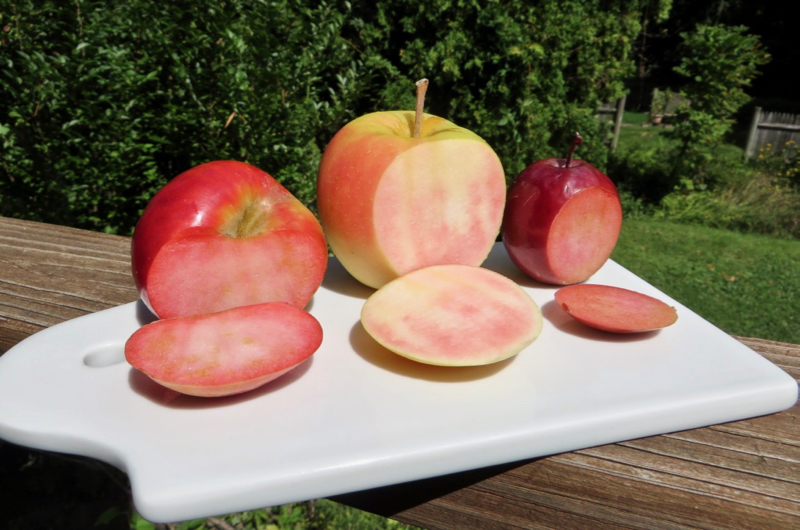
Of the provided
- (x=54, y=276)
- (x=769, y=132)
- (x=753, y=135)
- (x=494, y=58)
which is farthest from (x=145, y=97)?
(x=769, y=132)

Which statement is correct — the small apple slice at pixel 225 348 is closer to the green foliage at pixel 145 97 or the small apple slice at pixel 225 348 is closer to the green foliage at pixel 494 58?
the green foliage at pixel 145 97

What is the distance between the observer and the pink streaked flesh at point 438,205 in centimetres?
108

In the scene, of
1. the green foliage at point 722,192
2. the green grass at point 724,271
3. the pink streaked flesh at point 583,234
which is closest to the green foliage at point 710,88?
the green foliage at point 722,192

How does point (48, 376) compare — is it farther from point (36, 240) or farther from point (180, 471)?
point (36, 240)

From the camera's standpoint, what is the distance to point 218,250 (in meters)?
0.96

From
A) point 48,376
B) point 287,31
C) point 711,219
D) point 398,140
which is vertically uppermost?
point 287,31

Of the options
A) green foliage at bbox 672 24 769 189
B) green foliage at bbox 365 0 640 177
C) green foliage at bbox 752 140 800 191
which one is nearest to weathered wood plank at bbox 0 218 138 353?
green foliage at bbox 365 0 640 177

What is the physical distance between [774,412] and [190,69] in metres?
2.33

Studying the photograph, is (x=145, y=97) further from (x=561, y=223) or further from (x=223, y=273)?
(x=561, y=223)

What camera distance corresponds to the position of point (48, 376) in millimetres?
806

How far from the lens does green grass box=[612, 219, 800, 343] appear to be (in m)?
3.84

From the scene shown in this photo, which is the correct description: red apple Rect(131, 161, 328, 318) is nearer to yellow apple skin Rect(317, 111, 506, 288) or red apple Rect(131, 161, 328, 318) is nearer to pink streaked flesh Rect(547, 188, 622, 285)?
yellow apple skin Rect(317, 111, 506, 288)

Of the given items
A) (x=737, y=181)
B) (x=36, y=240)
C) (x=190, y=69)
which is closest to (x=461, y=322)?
(x=36, y=240)

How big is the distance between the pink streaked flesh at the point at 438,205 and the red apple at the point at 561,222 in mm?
66
